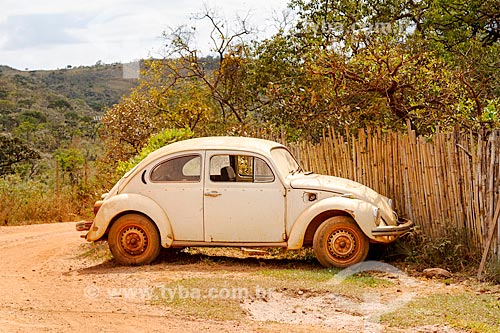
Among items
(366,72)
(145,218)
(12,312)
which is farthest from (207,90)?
(12,312)

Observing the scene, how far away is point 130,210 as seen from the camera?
31.6 feet

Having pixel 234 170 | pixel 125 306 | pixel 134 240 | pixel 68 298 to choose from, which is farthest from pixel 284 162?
pixel 68 298

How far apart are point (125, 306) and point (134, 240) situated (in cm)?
238

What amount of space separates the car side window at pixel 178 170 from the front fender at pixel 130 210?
38 centimetres

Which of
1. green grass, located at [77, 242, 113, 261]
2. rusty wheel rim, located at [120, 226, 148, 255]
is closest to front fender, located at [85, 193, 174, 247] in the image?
rusty wheel rim, located at [120, 226, 148, 255]

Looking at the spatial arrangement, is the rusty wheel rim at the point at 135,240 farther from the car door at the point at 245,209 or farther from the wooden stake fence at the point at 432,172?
the wooden stake fence at the point at 432,172

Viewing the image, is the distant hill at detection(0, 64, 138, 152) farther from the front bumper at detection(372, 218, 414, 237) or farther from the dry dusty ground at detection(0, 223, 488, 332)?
the front bumper at detection(372, 218, 414, 237)

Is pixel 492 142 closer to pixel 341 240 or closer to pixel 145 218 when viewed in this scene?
pixel 341 240

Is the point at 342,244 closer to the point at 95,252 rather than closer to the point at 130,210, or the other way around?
the point at 130,210

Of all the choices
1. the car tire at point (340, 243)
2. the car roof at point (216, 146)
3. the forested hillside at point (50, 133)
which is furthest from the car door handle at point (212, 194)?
the forested hillside at point (50, 133)

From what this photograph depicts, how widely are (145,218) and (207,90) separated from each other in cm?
1084

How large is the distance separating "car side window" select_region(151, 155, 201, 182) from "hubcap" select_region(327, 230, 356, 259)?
2.05 metres

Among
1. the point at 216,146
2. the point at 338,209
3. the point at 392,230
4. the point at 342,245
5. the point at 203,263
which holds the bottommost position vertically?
the point at 203,263

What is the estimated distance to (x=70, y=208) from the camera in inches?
676
